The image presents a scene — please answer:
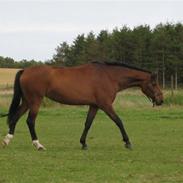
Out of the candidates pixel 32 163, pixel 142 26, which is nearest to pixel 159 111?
pixel 32 163

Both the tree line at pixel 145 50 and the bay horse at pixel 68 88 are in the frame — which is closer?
the bay horse at pixel 68 88

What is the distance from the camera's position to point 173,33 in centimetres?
8194

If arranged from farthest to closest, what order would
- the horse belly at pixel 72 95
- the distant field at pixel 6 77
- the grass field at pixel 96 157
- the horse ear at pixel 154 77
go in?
the distant field at pixel 6 77 < the horse ear at pixel 154 77 < the horse belly at pixel 72 95 < the grass field at pixel 96 157

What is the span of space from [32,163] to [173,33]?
245 ft

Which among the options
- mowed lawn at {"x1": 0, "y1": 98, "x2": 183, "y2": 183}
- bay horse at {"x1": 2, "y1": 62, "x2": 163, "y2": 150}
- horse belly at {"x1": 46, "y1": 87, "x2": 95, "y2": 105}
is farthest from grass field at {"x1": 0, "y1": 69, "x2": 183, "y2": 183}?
horse belly at {"x1": 46, "y1": 87, "x2": 95, "y2": 105}

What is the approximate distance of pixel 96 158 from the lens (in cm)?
1065

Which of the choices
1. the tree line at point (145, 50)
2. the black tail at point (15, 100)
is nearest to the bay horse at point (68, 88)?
the black tail at point (15, 100)

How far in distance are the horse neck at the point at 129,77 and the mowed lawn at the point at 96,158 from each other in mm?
1691

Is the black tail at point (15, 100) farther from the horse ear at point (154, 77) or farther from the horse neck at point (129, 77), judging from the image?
the horse ear at point (154, 77)

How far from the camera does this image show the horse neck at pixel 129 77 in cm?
1298

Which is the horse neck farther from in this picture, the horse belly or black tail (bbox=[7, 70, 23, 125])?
black tail (bbox=[7, 70, 23, 125])

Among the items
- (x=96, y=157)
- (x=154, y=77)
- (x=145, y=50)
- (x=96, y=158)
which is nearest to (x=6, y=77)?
(x=145, y=50)

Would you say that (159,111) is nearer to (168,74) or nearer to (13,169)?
(13,169)

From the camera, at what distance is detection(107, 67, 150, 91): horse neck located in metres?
13.0
